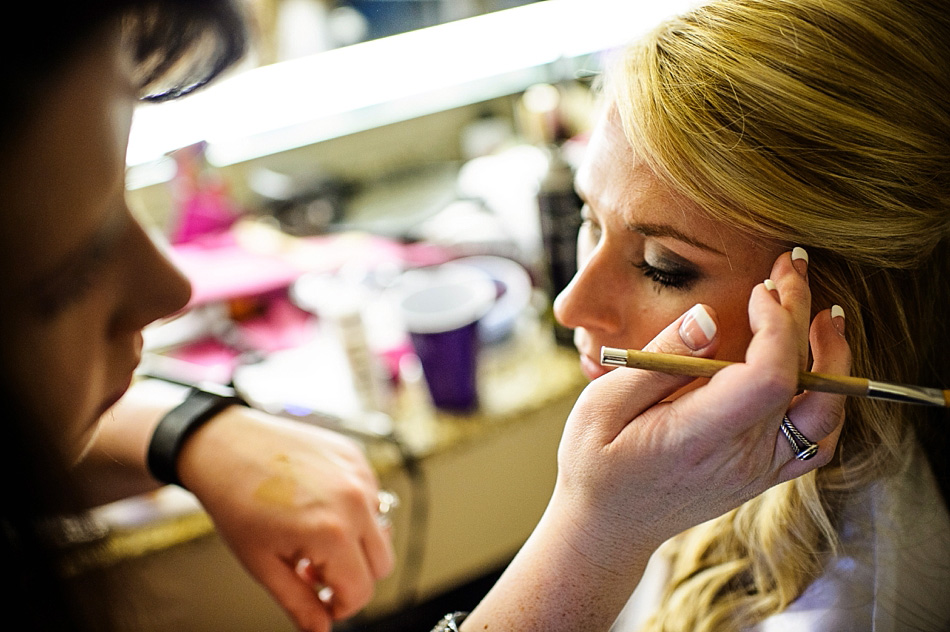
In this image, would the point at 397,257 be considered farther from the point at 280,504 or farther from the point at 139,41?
the point at 139,41

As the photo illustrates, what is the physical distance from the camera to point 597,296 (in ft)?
1.94

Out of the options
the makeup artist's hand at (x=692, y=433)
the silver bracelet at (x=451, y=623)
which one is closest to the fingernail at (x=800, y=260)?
the makeup artist's hand at (x=692, y=433)

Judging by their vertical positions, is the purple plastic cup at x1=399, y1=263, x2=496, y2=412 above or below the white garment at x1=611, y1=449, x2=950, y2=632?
above

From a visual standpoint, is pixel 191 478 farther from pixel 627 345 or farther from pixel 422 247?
pixel 422 247

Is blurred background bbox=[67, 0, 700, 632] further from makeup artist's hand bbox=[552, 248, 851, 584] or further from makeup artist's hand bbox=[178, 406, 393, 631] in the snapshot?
makeup artist's hand bbox=[552, 248, 851, 584]

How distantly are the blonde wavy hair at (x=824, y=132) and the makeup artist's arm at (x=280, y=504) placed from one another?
1.37 ft

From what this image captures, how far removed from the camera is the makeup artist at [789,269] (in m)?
0.48

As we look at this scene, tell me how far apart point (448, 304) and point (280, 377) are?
30 centimetres

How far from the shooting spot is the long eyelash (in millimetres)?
551

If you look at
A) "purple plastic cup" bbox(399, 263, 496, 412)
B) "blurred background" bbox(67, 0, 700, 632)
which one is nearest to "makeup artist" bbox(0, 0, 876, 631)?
"blurred background" bbox(67, 0, 700, 632)

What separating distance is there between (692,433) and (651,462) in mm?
37

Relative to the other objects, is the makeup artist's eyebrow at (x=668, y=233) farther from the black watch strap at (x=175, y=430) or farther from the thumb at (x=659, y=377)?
the black watch strap at (x=175, y=430)

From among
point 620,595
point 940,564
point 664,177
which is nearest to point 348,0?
point 664,177

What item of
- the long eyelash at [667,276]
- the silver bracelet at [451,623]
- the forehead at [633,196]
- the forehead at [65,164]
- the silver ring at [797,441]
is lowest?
the silver bracelet at [451,623]
